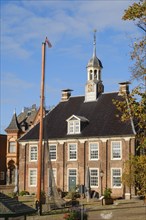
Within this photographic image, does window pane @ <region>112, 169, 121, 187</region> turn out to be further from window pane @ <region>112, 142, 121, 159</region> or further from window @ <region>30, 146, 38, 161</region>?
window @ <region>30, 146, 38, 161</region>

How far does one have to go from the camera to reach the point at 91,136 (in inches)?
1914

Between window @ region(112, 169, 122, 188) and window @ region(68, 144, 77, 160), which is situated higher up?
window @ region(68, 144, 77, 160)

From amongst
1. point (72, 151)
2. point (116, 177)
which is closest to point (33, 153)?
point (72, 151)

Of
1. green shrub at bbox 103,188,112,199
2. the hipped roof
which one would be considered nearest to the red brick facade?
the hipped roof

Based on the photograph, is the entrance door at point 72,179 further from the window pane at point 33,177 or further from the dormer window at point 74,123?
the window pane at point 33,177

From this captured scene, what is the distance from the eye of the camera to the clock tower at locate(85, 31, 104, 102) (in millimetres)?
53928

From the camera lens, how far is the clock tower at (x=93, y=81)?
A: 53.9m

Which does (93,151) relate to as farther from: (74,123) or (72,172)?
(74,123)

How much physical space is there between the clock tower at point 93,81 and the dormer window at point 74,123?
437 centimetres

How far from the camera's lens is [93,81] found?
54188 millimetres

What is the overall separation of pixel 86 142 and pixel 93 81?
890 cm

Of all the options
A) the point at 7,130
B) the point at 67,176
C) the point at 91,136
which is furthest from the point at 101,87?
the point at 7,130

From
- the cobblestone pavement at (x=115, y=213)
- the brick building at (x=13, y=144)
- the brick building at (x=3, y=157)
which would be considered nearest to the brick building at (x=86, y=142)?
the cobblestone pavement at (x=115, y=213)

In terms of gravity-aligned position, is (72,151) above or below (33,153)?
above
